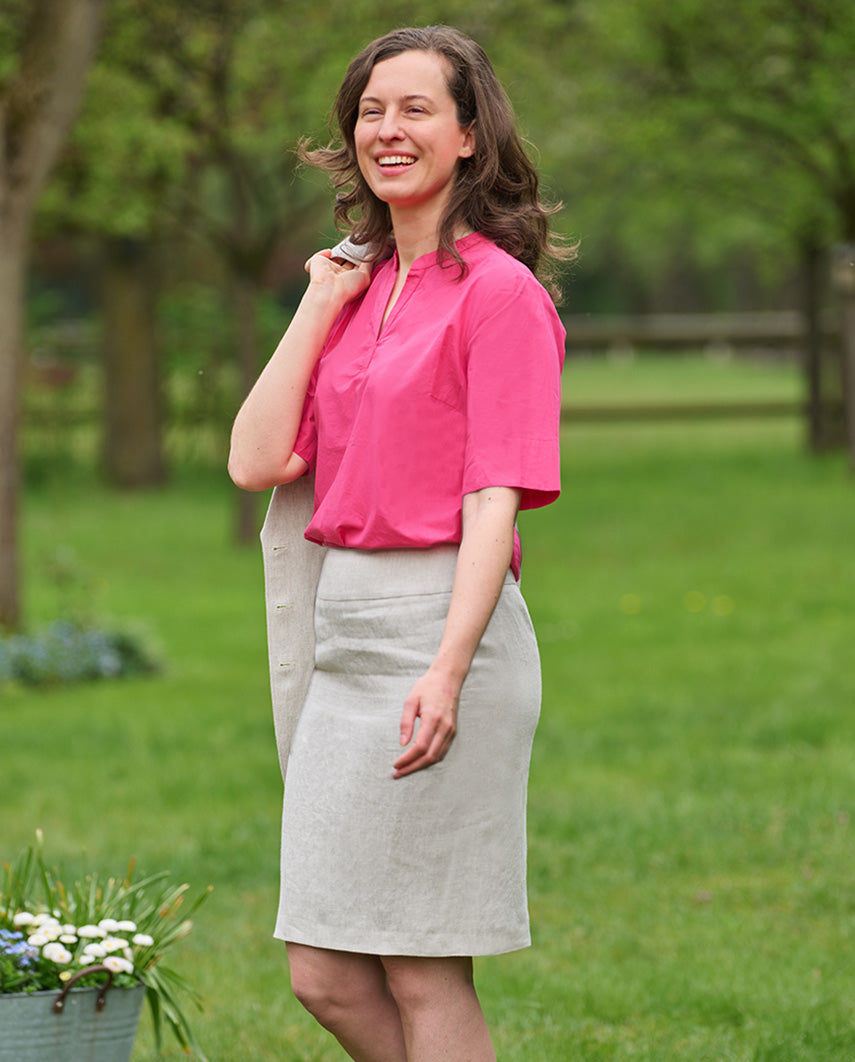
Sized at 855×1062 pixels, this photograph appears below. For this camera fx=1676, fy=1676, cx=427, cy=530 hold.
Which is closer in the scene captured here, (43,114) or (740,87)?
(43,114)

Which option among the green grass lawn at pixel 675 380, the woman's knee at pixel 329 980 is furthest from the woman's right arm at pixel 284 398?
the green grass lawn at pixel 675 380

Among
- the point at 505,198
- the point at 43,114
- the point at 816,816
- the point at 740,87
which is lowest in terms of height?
the point at 816,816

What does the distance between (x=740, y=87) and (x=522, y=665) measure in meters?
14.6

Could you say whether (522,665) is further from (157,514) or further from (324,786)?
(157,514)

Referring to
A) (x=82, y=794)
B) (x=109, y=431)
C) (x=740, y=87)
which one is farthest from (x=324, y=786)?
(x=109, y=431)

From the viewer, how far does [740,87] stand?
16.2m

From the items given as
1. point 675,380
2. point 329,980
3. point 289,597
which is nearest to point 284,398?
point 289,597

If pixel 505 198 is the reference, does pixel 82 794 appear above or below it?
below

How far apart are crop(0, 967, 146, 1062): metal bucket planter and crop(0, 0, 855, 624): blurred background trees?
21.7 feet

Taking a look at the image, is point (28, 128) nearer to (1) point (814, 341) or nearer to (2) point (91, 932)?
(2) point (91, 932)

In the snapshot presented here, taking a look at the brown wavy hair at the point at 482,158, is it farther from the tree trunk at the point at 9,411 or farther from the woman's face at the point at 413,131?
the tree trunk at the point at 9,411

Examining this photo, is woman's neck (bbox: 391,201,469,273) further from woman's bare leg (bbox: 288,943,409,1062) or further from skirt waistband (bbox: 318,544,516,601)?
woman's bare leg (bbox: 288,943,409,1062)

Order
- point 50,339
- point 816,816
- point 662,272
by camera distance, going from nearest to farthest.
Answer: point 816,816, point 50,339, point 662,272

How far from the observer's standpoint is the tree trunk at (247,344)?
47.4ft
